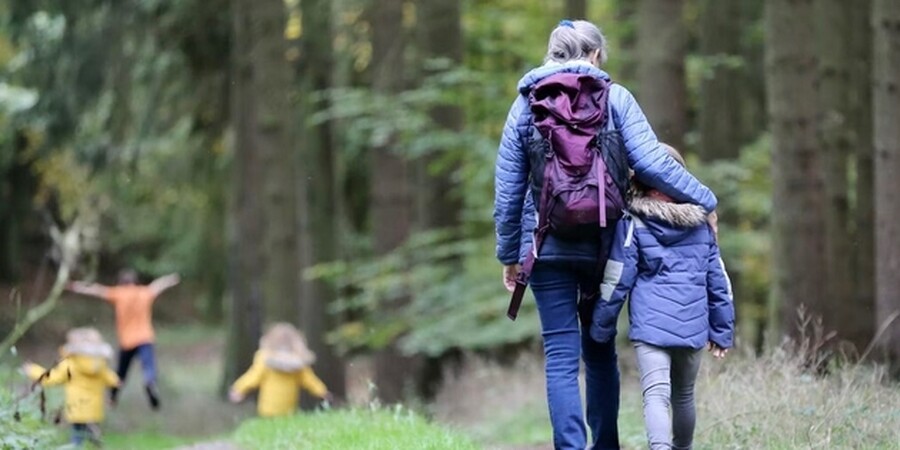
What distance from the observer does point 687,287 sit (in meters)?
7.05

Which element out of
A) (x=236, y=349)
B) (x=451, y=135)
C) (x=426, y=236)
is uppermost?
(x=451, y=135)

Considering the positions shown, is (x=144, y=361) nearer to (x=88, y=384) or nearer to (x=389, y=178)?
(x=389, y=178)

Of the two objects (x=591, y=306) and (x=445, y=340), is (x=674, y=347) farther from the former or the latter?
(x=445, y=340)

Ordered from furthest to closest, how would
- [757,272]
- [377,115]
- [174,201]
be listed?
1. [174,201]
2. [757,272]
3. [377,115]

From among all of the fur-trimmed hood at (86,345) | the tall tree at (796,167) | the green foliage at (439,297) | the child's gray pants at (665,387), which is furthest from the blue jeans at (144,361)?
the child's gray pants at (665,387)

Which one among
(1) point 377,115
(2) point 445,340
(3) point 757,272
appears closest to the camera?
(1) point 377,115

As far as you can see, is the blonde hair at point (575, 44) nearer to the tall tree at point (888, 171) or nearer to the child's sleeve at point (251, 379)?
the tall tree at point (888, 171)

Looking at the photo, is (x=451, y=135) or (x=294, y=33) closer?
(x=451, y=135)

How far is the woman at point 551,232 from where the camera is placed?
695 cm

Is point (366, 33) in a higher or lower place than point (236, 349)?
higher

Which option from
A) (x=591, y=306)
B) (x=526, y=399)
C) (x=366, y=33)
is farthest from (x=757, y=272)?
(x=591, y=306)

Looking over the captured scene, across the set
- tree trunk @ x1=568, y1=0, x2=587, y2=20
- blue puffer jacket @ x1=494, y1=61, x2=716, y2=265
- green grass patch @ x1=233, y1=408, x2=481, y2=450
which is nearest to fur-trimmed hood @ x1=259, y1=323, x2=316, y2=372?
green grass patch @ x1=233, y1=408, x2=481, y2=450

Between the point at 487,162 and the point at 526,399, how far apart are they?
153 inches

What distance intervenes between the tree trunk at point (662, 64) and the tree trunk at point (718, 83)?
21.6 feet
